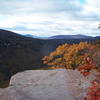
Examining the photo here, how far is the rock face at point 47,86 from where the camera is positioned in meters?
9.62

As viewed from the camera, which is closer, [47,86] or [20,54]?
[47,86]

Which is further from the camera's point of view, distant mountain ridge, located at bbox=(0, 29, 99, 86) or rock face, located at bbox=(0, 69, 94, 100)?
distant mountain ridge, located at bbox=(0, 29, 99, 86)

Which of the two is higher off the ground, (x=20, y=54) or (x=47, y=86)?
(x=47, y=86)

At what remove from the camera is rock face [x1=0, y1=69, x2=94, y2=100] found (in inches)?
379

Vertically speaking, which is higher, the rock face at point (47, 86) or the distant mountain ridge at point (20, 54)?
the rock face at point (47, 86)

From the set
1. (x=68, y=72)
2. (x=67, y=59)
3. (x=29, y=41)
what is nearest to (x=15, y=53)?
(x=29, y=41)

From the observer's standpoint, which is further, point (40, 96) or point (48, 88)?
point (48, 88)

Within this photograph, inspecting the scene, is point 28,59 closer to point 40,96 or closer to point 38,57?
point 38,57

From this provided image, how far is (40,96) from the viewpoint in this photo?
963cm

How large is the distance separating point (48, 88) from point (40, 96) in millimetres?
961

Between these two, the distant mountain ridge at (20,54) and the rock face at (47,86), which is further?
the distant mountain ridge at (20,54)

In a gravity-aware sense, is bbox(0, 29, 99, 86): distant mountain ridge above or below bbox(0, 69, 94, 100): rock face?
below

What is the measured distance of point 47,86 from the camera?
10.8 meters

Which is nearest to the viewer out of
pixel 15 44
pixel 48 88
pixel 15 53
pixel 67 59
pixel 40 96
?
pixel 40 96
